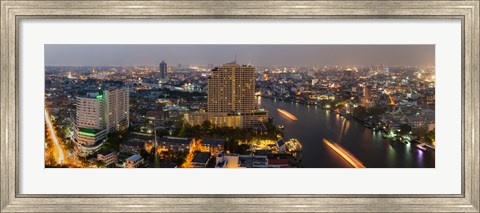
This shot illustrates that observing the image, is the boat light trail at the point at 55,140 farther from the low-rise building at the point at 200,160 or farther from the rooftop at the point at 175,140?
the low-rise building at the point at 200,160

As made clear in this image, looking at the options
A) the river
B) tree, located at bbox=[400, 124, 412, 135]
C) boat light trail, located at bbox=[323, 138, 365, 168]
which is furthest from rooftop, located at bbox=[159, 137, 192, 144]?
tree, located at bbox=[400, 124, 412, 135]

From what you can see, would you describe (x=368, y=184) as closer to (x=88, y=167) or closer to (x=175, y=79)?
(x=175, y=79)

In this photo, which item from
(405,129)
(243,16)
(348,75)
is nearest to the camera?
(243,16)

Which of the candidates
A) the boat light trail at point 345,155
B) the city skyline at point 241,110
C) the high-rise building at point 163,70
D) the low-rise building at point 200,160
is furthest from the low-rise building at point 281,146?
the high-rise building at point 163,70

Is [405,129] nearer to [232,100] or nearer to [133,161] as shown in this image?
[232,100]

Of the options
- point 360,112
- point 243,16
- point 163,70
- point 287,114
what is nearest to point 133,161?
point 163,70

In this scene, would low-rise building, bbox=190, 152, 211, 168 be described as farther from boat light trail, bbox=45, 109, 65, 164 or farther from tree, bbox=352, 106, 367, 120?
tree, bbox=352, 106, 367, 120

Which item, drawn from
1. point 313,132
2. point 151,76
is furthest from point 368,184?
point 151,76
